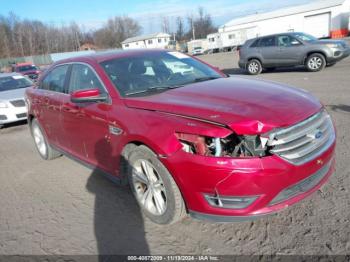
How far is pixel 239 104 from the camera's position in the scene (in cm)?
286

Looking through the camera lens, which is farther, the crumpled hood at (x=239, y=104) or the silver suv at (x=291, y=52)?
the silver suv at (x=291, y=52)

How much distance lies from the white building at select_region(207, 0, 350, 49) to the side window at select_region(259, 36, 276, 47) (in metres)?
35.8

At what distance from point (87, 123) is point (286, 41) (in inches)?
483

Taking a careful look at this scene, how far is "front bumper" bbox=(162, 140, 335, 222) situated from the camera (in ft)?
8.20

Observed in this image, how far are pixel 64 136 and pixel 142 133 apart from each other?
2.08 m

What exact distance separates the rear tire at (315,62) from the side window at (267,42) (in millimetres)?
1819

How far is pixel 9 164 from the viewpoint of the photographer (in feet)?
19.1

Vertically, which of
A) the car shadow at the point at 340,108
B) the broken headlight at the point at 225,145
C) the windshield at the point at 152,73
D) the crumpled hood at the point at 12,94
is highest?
the windshield at the point at 152,73

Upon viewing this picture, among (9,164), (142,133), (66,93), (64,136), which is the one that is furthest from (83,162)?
(9,164)

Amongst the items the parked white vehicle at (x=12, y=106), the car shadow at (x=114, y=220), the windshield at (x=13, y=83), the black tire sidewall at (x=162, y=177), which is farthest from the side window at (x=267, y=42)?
the black tire sidewall at (x=162, y=177)

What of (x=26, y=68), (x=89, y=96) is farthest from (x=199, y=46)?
(x=89, y=96)

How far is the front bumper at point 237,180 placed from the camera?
2.50 metres

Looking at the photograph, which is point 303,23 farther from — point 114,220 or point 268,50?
point 114,220

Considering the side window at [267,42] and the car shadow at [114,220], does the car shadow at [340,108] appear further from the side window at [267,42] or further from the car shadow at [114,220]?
the side window at [267,42]
